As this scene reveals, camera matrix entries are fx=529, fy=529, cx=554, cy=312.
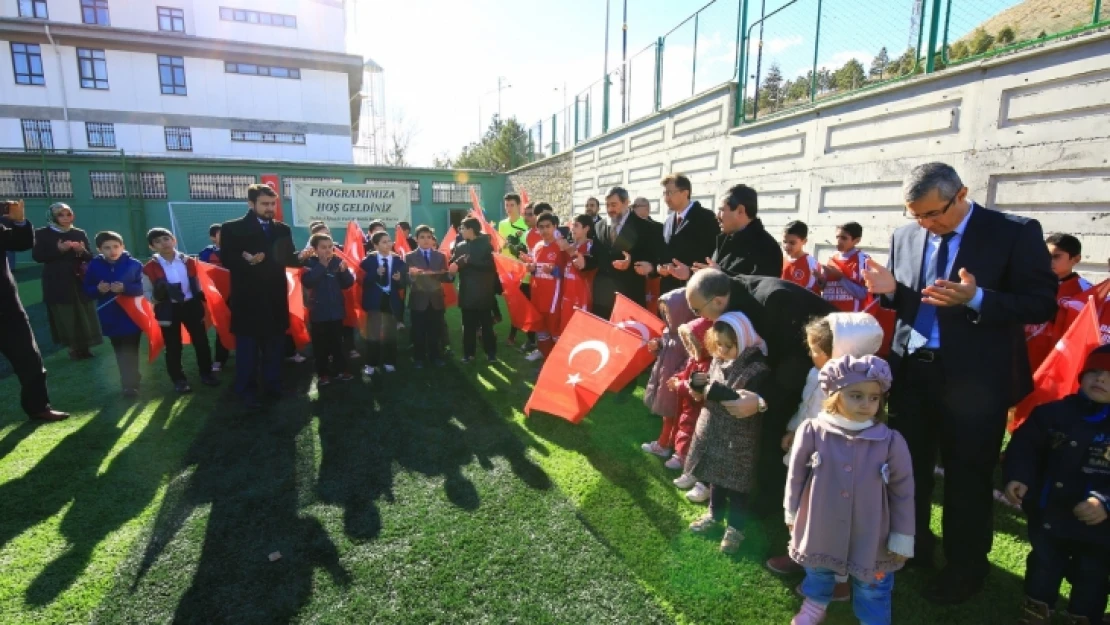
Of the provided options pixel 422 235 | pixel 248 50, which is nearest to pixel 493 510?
pixel 422 235

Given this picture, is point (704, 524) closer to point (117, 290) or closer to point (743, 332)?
point (743, 332)

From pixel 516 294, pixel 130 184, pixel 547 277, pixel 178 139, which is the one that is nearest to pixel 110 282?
pixel 516 294

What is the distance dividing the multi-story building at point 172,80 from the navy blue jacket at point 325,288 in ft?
97.3

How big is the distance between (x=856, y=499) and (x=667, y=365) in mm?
1974

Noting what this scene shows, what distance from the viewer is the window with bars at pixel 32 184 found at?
18.1 meters

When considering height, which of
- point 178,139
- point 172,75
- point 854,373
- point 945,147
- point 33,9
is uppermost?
point 33,9

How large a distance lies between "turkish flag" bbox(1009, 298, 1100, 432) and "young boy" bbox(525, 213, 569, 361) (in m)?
4.50

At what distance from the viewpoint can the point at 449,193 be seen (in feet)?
78.4

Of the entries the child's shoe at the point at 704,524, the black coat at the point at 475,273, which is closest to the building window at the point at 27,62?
the black coat at the point at 475,273

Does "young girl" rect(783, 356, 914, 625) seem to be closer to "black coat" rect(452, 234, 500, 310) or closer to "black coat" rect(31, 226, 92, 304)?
"black coat" rect(452, 234, 500, 310)

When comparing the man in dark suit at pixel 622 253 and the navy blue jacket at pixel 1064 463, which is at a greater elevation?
the man in dark suit at pixel 622 253

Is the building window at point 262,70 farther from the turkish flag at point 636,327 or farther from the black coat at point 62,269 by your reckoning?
the turkish flag at point 636,327

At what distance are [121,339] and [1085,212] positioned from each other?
9.68 metres

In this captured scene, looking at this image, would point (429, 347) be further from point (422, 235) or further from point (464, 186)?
point (464, 186)
